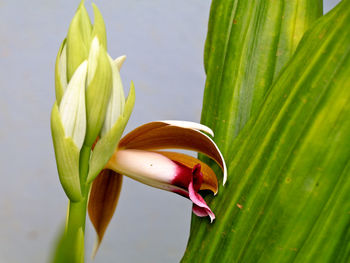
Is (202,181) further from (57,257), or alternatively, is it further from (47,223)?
(47,223)

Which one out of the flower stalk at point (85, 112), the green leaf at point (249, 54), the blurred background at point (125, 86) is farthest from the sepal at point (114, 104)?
the blurred background at point (125, 86)

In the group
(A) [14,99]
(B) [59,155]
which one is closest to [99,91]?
(B) [59,155]

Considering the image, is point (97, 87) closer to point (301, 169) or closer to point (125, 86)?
point (301, 169)

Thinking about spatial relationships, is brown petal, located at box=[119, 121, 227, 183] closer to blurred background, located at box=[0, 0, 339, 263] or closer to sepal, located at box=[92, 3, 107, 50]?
sepal, located at box=[92, 3, 107, 50]

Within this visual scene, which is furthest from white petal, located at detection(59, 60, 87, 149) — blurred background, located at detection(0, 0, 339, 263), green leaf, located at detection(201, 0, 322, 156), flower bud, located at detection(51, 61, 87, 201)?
blurred background, located at detection(0, 0, 339, 263)

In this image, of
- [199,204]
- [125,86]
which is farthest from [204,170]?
[125,86]

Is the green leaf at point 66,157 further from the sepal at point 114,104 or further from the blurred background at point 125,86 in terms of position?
the blurred background at point 125,86
